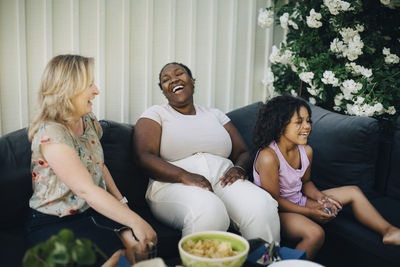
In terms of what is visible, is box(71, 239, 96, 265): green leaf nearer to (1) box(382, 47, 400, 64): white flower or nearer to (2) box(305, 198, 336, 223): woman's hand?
(2) box(305, 198, 336, 223): woman's hand

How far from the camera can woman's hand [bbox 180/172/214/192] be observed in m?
1.88

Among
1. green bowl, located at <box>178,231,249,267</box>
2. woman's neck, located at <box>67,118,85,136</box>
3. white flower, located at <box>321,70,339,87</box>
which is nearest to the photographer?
green bowl, located at <box>178,231,249,267</box>

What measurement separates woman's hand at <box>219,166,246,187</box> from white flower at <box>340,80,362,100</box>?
0.92m

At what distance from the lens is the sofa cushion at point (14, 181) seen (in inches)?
67.2

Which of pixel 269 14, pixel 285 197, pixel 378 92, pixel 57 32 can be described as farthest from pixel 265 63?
pixel 57 32

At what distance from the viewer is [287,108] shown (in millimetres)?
2008

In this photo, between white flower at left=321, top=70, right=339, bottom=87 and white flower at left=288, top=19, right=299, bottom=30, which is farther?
white flower at left=288, top=19, right=299, bottom=30

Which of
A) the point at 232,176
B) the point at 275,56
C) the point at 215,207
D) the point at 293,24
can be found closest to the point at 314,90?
the point at 275,56

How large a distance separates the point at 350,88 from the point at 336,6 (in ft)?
1.65

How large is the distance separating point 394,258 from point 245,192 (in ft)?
2.25

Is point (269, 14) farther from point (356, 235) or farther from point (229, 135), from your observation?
point (356, 235)

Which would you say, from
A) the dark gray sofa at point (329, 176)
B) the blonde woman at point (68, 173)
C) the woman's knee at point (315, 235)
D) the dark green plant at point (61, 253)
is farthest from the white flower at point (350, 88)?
the dark green plant at point (61, 253)

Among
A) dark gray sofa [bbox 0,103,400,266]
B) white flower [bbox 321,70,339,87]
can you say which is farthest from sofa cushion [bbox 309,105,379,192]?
white flower [bbox 321,70,339,87]

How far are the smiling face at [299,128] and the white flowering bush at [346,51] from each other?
57cm
